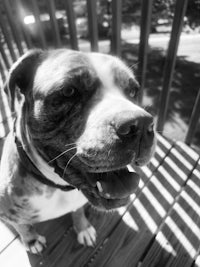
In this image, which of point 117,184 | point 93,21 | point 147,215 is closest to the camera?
point 117,184

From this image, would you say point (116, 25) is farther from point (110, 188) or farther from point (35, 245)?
point (35, 245)

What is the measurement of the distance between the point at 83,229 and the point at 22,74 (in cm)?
124

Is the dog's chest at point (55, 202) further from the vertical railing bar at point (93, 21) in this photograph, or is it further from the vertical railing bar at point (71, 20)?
the vertical railing bar at point (71, 20)

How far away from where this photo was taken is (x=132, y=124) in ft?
4.24

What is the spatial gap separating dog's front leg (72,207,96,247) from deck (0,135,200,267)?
0.17 feet

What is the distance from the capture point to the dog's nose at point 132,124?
129 centimetres

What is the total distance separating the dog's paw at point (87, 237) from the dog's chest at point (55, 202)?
220mm

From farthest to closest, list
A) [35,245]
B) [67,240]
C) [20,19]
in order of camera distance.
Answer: [20,19] → [67,240] → [35,245]

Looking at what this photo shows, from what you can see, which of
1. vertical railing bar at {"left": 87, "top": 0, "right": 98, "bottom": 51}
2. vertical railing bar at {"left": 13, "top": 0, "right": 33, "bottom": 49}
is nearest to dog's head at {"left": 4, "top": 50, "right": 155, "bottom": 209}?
vertical railing bar at {"left": 87, "top": 0, "right": 98, "bottom": 51}

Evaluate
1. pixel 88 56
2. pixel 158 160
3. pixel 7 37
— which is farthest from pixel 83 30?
pixel 88 56

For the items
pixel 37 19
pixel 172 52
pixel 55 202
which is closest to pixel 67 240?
pixel 55 202

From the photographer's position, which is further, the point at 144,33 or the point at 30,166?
the point at 144,33

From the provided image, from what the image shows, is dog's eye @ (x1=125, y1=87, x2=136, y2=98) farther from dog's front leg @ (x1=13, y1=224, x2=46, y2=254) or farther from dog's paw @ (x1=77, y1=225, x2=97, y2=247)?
dog's front leg @ (x1=13, y1=224, x2=46, y2=254)

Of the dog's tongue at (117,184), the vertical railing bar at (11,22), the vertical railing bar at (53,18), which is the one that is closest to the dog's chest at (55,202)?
the dog's tongue at (117,184)
